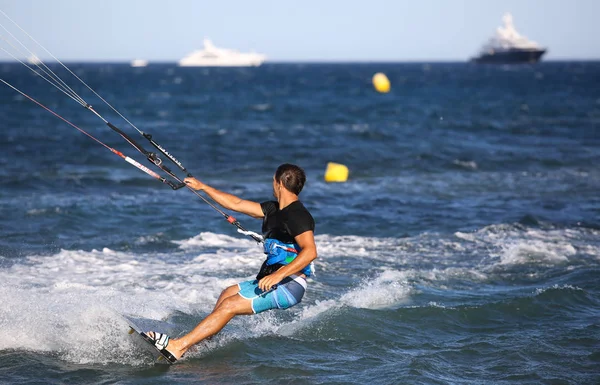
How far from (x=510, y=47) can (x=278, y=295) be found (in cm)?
15461

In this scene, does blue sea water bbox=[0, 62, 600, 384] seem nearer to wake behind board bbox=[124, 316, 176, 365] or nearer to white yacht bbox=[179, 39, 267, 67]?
wake behind board bbox=[124, 316, 176, 365]

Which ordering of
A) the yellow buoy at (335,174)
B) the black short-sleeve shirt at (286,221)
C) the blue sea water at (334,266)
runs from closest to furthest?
1. the black short-sleeve shirt at (286,221)
2. the blue sea water at (334,266)
3. the yellow buoy at (335,174)

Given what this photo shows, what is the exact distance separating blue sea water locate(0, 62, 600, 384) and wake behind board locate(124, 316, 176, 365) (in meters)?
0.10

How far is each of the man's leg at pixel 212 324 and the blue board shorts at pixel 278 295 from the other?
54mm

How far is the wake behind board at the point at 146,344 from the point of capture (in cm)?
668

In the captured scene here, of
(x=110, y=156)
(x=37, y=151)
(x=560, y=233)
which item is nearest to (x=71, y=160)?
(x=110, y=156)

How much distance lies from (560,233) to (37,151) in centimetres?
1684

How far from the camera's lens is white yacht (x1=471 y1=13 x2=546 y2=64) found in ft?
500

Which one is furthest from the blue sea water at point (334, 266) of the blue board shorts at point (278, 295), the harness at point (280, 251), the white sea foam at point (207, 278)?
the harness at point (280, 251)

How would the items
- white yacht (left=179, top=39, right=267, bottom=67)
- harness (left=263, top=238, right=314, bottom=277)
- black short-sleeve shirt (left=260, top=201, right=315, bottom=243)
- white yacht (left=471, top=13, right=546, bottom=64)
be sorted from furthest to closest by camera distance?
1. white yacht (left=179, top=39, right=267, bottom=67)
2. white yacht (left=471, top=13, right=546, bottom=64)
3. harness (left=263, top=238, right=314, bottom=277)
4. black short-sleeve shirt (left=260, top=201, right=315, bottom=243)

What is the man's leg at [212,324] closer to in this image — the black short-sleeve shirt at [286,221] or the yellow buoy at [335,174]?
the black short-sleeve shirt at [286,221]

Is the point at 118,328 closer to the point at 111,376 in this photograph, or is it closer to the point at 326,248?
the point at 111,376

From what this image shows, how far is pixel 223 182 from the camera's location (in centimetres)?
1952

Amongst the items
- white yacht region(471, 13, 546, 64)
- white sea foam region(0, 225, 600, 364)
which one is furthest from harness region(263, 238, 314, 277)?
white yacht region(471, 13, 546, 64)
